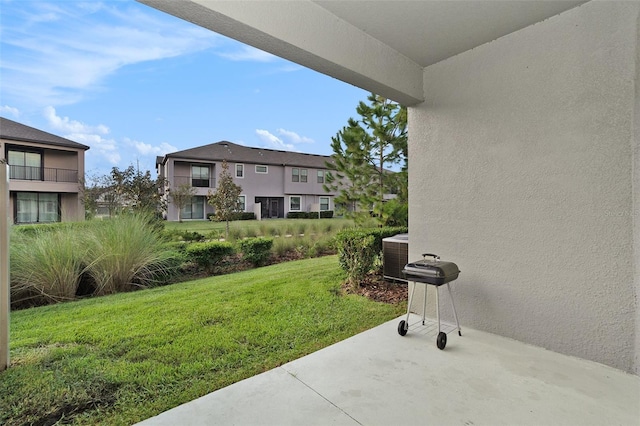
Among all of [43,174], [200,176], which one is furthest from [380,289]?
[200,176]

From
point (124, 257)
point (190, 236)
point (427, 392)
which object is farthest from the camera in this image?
point (190, 236)

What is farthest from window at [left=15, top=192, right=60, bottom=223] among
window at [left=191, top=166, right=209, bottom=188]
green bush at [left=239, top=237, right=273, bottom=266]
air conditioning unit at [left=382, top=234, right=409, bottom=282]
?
air conditioning unit at [left=382, top=234, right=409, bottom=282]

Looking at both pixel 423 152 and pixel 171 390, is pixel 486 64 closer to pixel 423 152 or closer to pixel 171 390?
pixel 423 152

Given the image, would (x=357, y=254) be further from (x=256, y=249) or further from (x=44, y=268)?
(x=44, y=268)

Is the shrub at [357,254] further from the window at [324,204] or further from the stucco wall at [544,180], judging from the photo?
the window at [324,204]

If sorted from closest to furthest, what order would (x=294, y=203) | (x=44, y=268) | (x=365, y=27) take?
(x=365, y=27), (x=44, y=268), (x=294, y=203)

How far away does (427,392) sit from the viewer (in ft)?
6.83

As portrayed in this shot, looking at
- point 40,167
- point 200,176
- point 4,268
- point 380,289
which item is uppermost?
point 200,176

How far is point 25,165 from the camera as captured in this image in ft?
33.4

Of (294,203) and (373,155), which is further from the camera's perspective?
(294,203)

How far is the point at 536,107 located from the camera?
272cm

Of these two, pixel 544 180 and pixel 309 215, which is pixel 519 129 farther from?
pixel 309 215

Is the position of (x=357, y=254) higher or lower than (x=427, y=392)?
higher

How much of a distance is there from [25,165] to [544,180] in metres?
14.4
